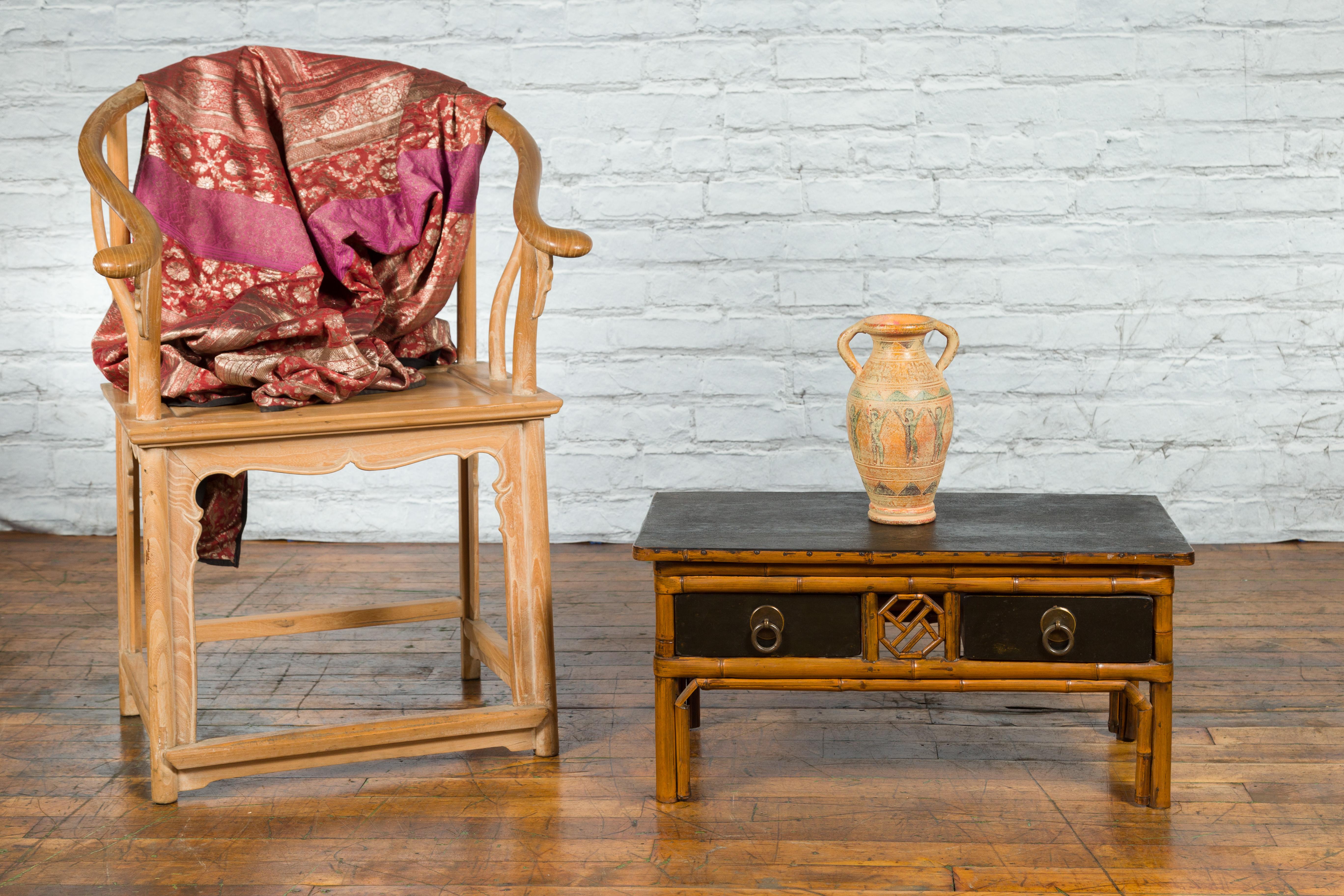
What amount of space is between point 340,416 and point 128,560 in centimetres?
57

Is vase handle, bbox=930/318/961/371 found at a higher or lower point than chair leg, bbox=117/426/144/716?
higher

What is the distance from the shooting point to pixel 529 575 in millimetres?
1990

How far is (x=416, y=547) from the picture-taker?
131 inches

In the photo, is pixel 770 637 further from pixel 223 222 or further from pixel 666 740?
pixel 223 222

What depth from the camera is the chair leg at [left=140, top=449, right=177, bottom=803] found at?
1799 mm

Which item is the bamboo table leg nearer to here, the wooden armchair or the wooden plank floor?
the wooden plank floor

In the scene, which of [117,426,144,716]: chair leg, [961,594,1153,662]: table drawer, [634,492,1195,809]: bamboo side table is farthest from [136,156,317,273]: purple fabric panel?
[961,594,1153,662]: table drawer

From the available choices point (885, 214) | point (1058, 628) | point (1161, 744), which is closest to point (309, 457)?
point (1058, 628)

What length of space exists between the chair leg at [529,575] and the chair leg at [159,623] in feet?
1.50

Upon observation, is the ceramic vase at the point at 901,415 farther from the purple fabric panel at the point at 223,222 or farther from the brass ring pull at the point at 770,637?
the purple fabric panel at the point at 223,222

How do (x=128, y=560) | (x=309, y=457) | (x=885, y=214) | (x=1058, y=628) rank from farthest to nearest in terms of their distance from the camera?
(x=885, y=214) → (x=128, y=560) → (x=309, y=457) → (x=1058, y=628)

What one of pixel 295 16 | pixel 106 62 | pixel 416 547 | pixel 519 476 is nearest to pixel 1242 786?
pixel 519 476

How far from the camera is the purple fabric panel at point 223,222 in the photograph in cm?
199

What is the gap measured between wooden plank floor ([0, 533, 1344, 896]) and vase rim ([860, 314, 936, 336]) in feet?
2.09
